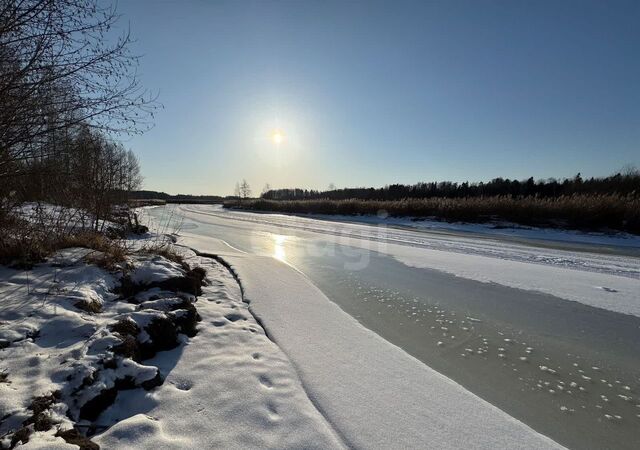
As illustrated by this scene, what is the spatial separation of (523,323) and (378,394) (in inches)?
113

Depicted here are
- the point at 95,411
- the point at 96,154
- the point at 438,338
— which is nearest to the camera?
the point at 95,411

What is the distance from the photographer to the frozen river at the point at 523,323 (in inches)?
104

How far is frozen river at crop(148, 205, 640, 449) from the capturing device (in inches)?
104

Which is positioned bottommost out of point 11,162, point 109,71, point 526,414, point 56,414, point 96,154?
point 526,414

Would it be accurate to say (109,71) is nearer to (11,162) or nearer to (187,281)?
(11,162)

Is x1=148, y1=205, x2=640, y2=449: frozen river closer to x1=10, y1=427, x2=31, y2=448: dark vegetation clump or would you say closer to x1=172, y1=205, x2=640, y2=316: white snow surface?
x1=172, y1=205, x2=640, y2=316: white snow surface

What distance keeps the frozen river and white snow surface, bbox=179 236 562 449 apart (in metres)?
0.30

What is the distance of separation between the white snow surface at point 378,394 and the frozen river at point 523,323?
1.00 feet

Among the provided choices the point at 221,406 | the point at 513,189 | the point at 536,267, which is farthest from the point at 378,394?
the point at 513,189

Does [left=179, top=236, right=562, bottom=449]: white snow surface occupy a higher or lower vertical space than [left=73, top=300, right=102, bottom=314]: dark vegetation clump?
lower

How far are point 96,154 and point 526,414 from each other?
26.7ft

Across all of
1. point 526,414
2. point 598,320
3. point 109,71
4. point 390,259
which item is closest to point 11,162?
point 109,71

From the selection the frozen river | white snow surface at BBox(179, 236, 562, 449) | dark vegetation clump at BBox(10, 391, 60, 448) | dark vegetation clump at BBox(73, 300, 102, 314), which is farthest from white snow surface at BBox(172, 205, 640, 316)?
dark vegetation clump at BBox(10, 391, 60, 448)

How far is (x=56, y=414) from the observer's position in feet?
6.49
